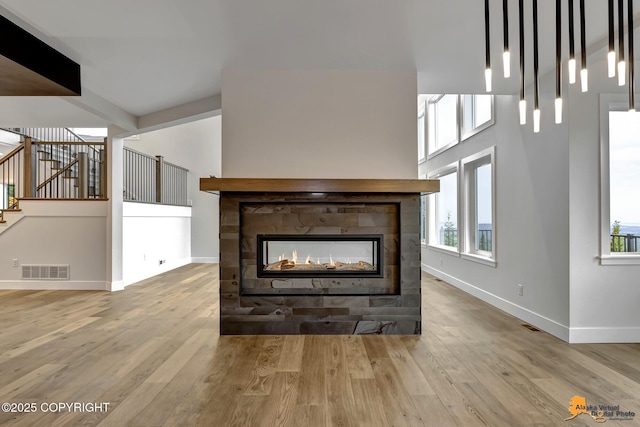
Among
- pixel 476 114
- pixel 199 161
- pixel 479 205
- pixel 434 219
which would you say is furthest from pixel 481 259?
pixel 199 161

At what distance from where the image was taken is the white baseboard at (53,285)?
564 centimetres

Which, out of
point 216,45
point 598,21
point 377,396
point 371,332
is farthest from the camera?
point 371,332

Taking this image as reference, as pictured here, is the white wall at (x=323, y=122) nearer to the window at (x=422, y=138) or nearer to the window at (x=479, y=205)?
the window at (x=479, y=205)

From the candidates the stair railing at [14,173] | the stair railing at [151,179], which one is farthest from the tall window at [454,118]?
the stair railing at [14,173]

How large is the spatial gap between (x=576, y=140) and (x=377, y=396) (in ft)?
9.20

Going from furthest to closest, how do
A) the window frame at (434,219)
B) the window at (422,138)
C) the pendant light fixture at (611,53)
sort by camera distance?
the window at (422,138) → the window frame at (434,219) → the pendant light fixture at (611,53)

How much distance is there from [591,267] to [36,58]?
504 centimetres

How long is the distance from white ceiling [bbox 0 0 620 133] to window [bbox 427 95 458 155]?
212 cm

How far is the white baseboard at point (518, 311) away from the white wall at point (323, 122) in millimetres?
1947

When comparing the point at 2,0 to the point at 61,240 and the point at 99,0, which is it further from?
the point at 61,240

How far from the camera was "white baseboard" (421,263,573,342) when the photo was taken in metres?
3.34

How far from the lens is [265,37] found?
298cm

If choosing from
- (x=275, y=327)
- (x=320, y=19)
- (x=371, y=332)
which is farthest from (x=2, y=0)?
(x=371, y=332)

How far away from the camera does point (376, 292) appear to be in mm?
3535
